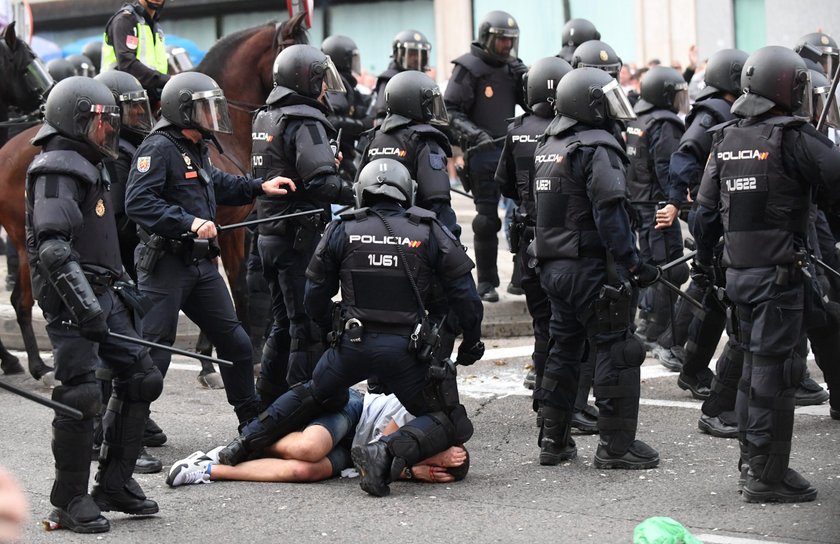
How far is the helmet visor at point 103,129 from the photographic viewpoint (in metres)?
6.73

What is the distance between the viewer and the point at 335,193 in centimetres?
858

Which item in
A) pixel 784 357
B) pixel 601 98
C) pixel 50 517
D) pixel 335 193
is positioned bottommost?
pixel 50 517

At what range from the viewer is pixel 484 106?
12062 mm

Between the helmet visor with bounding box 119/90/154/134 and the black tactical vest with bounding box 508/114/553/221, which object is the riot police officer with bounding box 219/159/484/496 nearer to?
the helmet visor with bounding box 119/90/154/134

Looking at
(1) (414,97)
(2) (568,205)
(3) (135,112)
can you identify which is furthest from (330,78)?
(2) (568,205)

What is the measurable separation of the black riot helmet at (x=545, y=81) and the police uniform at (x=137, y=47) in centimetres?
279

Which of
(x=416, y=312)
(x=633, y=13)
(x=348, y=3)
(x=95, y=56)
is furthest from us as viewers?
(x=348, y=3)

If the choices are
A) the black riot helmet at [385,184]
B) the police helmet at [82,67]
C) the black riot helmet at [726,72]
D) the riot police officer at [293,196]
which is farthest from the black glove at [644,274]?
the police helmet at [82,67]

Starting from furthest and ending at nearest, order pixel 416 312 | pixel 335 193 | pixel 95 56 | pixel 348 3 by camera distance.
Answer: pixel 348 3
pixel 95 56
pixel 335 193
pixel 416 312

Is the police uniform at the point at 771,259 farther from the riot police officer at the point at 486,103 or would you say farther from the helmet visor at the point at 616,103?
the riot police officer at the point at 486,103

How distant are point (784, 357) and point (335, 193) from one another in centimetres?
296

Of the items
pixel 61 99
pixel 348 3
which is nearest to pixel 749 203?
pixel 61 99

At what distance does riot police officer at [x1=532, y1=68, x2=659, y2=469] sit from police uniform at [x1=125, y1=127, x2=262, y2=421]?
1.75 m

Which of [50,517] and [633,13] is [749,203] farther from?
[633,13]
